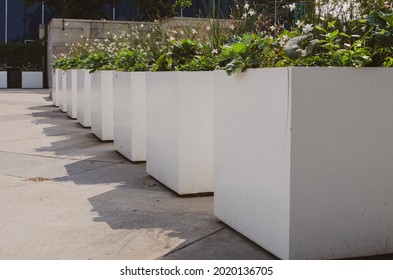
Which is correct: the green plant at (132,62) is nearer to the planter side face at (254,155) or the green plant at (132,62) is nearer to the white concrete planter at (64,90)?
the planter side face at (254,155)

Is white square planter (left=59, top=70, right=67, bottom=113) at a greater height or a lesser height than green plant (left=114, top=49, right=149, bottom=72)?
lesser

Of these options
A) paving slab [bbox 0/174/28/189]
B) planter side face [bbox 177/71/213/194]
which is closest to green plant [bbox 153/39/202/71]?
planter side face [bbox 177/71/213/194]

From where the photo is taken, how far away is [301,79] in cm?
356

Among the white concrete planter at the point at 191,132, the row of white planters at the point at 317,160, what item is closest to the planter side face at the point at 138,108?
the white concrete planter at the point at 191,132

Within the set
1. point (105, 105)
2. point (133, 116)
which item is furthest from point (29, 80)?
point (133, 116)

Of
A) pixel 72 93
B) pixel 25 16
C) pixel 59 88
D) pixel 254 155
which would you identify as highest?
pixel 25 16

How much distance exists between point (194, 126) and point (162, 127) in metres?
0.61

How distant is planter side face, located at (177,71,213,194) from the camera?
576 cm

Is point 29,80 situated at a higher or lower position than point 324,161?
higher

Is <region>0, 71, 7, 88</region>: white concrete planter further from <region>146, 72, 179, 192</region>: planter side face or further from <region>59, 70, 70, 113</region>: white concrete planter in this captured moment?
<region>146, 72, 179, 192</region>: planter side face

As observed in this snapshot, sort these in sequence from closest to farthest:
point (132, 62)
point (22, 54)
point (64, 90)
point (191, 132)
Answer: point (191, 132)
point (132, 62)
point (64, 90)
point (22, 54)

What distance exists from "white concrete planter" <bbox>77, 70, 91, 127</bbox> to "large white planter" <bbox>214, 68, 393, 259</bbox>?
8.10 metres

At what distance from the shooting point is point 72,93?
14539 mm

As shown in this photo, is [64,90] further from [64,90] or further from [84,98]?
[84,98]
